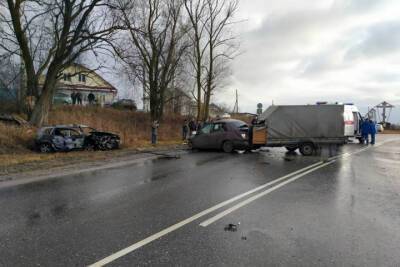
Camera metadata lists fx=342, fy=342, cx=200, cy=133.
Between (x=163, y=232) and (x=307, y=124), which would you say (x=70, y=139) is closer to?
(x=307, y=124)

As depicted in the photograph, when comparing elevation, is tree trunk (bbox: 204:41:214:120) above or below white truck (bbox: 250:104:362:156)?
above

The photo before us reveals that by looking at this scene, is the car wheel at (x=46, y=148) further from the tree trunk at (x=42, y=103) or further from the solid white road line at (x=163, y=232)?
the solid white road line at (x=163, y=232)

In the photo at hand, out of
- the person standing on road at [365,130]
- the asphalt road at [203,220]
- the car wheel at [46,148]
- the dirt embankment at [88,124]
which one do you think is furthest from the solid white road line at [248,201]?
the person standing on road at [365,130]

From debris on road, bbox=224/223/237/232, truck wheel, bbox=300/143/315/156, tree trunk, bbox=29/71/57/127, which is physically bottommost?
debris on road, bbox=224/223/237/232

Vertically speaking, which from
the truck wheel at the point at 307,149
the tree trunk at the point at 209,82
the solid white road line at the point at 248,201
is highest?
the tree trunk at the point at 209,82

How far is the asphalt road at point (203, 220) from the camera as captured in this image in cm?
409

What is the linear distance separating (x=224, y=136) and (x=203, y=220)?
11.6 metres

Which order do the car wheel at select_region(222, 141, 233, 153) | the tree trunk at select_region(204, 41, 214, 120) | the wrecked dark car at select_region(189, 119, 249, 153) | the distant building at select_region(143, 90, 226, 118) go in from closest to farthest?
the wrecked dark car at select_region(189, 119, 249, 153), the car wheel at select_region(222, 141, 233, 153), the tree trunk at select_region(204, 41, 214, 120), the distant building at select_region(143, 90, 226, 118)

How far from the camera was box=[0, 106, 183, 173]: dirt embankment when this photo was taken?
45.0ft

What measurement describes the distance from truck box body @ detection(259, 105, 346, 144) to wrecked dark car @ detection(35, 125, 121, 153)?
8134 millimetres

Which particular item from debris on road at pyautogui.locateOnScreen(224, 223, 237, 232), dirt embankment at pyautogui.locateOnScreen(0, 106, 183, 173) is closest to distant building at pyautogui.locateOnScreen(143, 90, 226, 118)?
dirt embankment at pyautogui.locateOnScreen(0, 106, 183, 173)

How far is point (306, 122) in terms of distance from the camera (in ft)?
51.0

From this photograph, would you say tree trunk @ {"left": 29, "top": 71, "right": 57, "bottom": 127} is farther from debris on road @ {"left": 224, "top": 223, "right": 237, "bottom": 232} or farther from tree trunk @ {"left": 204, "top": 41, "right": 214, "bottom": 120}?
debris on road @ {"left": 224, "top": 223, "right": 237, "bottom": 232}

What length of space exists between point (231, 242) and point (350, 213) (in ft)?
8.55
